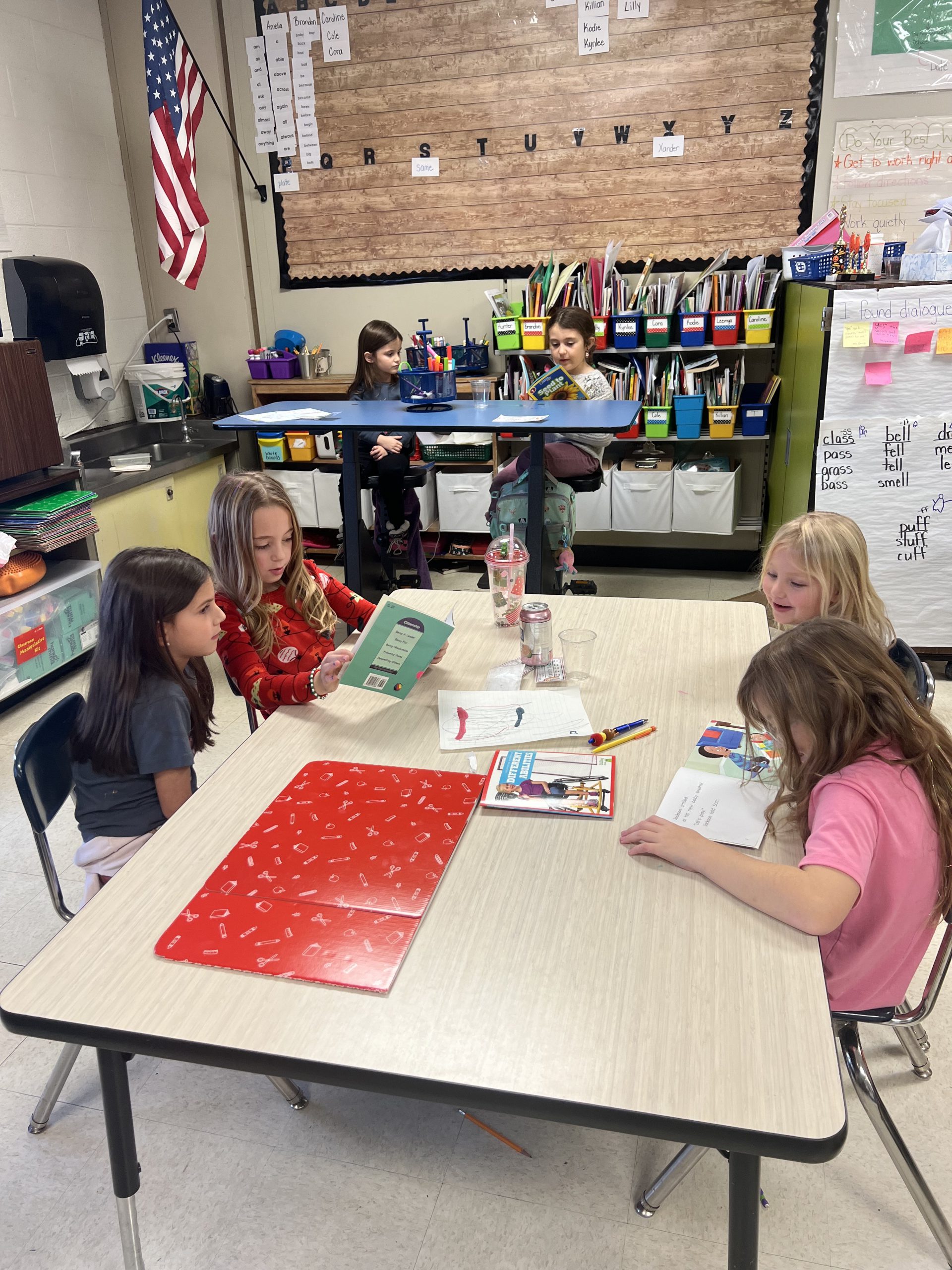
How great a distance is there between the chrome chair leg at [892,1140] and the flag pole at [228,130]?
4.80m

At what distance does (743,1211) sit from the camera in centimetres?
102

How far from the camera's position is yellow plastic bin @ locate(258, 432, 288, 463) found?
4902mm

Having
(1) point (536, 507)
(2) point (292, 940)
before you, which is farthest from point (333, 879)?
(1) point (536, 507)

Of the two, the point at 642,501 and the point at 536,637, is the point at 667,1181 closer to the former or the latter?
the point at 536,637

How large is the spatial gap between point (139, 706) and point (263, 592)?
0.57 meters

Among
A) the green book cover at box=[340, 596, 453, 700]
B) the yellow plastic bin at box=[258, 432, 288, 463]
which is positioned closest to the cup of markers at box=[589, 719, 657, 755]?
the green book cover at box=[340, 596, 453, 700]

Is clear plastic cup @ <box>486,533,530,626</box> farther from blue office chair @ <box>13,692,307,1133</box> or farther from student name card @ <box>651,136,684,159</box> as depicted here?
student name card @ <box>651,136,684,159</box>

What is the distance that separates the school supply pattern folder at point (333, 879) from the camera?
111cm

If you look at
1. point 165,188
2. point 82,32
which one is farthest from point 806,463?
point 82,32

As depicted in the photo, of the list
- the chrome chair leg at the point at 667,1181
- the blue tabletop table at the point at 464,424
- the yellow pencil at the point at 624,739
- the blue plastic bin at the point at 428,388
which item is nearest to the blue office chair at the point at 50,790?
the chrome chair leg at the point at 667,1181

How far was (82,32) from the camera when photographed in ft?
14.5

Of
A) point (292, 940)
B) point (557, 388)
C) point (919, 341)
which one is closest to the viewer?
point (292, 940)

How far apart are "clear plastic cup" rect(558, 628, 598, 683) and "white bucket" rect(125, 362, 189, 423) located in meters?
3.48

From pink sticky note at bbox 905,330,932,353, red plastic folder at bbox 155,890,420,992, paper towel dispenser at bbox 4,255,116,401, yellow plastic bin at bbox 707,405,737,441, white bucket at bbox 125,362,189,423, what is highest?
paper towel dispenser at bbox 4,255,116,401
